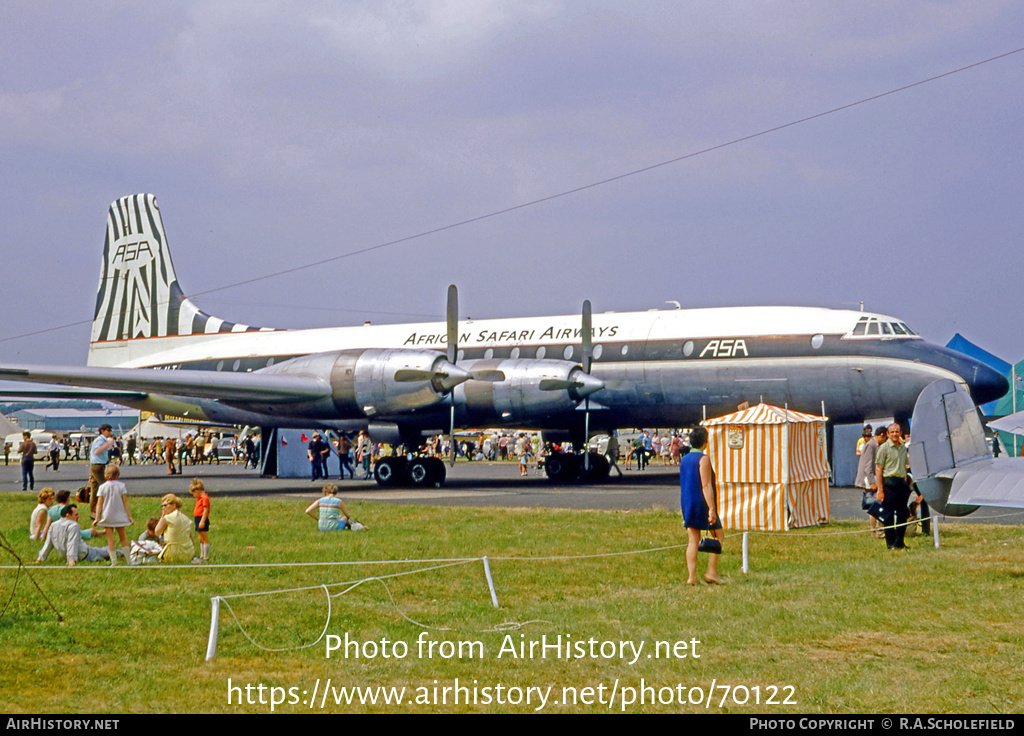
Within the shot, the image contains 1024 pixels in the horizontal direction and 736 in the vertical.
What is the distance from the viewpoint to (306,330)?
3181 centimetres

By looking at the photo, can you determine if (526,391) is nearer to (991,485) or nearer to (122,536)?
(122,536)

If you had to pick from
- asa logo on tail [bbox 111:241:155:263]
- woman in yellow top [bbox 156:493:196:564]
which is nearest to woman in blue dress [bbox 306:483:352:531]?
woman in yellow top [bbox 156:493:196:564]

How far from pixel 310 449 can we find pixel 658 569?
21690mm

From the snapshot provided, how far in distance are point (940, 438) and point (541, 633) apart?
6.23 metres

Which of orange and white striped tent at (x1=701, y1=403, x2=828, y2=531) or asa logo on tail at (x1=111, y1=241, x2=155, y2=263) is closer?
orange and white striped tent at (x1=701, y1=403, x2=828, y2=531)

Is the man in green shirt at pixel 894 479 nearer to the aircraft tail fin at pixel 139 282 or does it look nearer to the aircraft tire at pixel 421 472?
the aircraft tire at pixel 421 472

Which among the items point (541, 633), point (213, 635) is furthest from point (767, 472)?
point (213, 635)

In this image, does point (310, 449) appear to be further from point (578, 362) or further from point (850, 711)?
point (850, 711)

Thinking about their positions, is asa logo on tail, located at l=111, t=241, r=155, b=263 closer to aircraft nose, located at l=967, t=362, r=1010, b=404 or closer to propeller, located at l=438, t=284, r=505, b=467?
propeller, located at l=438, t=284, r=505, b=467

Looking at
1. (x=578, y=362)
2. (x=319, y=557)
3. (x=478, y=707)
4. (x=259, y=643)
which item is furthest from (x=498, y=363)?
(x=478, y=707)

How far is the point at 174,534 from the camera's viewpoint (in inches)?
504

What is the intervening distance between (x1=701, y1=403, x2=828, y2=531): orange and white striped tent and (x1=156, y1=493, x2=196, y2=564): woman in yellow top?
28.4 ft

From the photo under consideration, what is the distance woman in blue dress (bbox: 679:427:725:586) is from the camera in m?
10.6

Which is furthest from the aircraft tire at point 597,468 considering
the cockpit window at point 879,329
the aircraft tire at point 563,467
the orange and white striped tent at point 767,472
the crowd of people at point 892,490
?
the crowd of people at point 892,490
